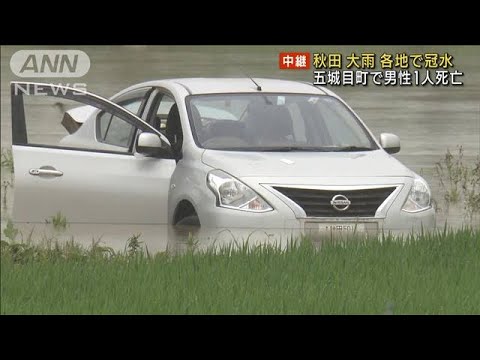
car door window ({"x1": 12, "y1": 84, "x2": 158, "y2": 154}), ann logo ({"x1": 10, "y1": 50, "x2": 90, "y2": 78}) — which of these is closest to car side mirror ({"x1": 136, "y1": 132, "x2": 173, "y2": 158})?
car door window ({"x1": 12, "y1": 84, "x2": 158, "y2": 154})

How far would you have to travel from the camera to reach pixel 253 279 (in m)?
11.2

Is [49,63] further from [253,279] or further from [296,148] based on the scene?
[253,279]

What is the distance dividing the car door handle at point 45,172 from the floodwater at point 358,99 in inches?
18.5

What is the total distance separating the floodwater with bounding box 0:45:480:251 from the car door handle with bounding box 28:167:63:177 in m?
0.47

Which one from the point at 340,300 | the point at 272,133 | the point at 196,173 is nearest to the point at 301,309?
the point at 340,300

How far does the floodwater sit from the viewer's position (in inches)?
544

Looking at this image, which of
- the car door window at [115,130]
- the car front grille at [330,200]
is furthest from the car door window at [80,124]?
the car front grille at [330,200]

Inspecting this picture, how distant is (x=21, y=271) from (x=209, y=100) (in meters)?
3.48

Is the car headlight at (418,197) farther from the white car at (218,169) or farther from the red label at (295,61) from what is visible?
the red label at (295,61)

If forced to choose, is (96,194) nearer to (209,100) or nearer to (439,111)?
(209,100)

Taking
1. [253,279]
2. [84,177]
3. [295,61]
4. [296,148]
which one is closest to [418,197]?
[296,148]

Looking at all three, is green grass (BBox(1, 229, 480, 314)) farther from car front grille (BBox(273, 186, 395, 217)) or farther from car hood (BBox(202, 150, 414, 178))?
car hood (BBox(202, 150, 414, 178))

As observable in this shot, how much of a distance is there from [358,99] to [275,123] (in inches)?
511

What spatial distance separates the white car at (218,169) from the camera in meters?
A: 12.5
